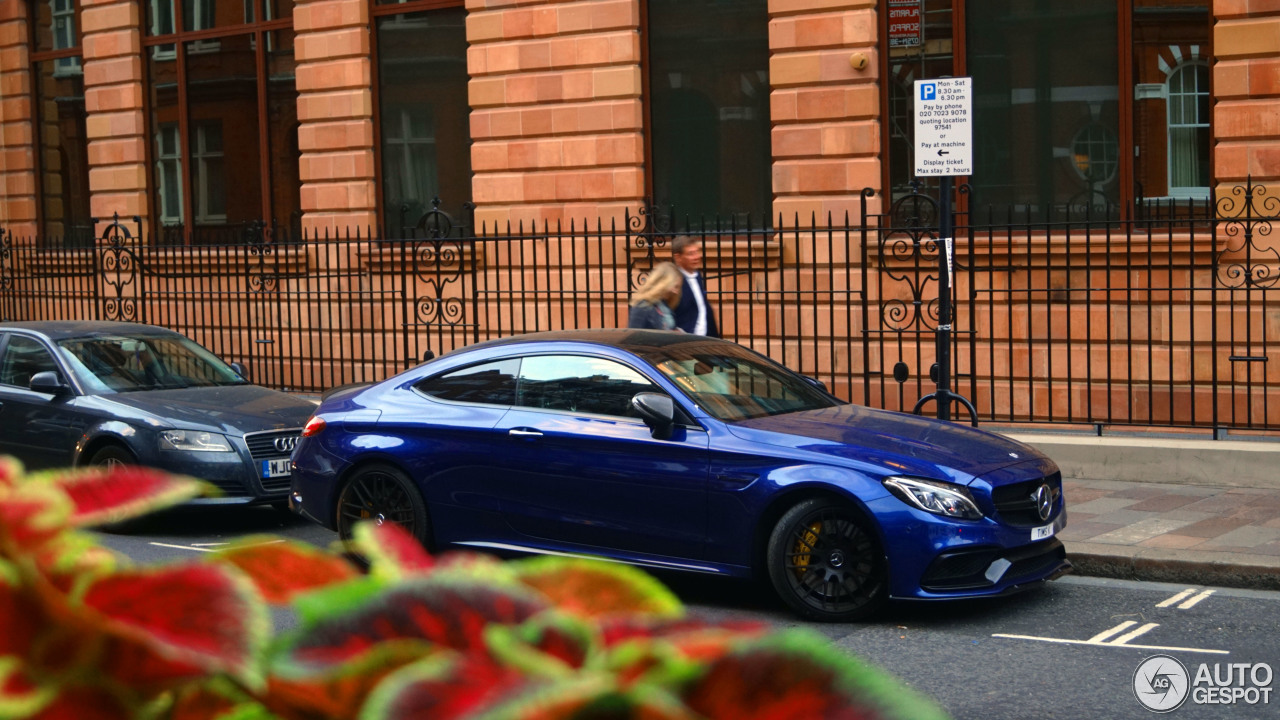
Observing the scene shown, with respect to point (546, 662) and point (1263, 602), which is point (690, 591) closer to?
point (1263, 602)

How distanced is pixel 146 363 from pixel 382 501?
4002 mm

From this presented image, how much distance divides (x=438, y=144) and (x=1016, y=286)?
25.2 feet

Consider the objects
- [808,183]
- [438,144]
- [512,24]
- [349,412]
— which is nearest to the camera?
[349,412]

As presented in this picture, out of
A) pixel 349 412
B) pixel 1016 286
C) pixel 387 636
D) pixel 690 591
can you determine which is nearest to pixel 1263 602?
pixel 690 591

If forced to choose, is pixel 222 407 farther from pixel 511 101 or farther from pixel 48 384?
pixel 511 101

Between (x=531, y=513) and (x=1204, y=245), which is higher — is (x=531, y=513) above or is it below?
below

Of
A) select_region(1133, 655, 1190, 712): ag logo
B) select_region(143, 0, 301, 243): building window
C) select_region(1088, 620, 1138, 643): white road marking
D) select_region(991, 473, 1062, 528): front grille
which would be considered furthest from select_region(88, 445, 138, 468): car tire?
select_region(143, 0, 301, 243): building window

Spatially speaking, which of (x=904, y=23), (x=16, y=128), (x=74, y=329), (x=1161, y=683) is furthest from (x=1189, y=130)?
(x=16, y=128)

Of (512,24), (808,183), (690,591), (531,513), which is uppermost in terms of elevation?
(512,24)

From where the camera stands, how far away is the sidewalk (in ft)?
26.5

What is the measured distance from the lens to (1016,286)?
13.7 meters

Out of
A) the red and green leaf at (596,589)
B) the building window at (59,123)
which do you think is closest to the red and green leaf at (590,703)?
the red and green leaf at (596,589)

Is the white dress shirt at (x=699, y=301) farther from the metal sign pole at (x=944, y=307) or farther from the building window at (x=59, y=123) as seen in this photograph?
the building window at (x=59, y=123)

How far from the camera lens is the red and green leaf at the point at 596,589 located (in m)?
0.92
